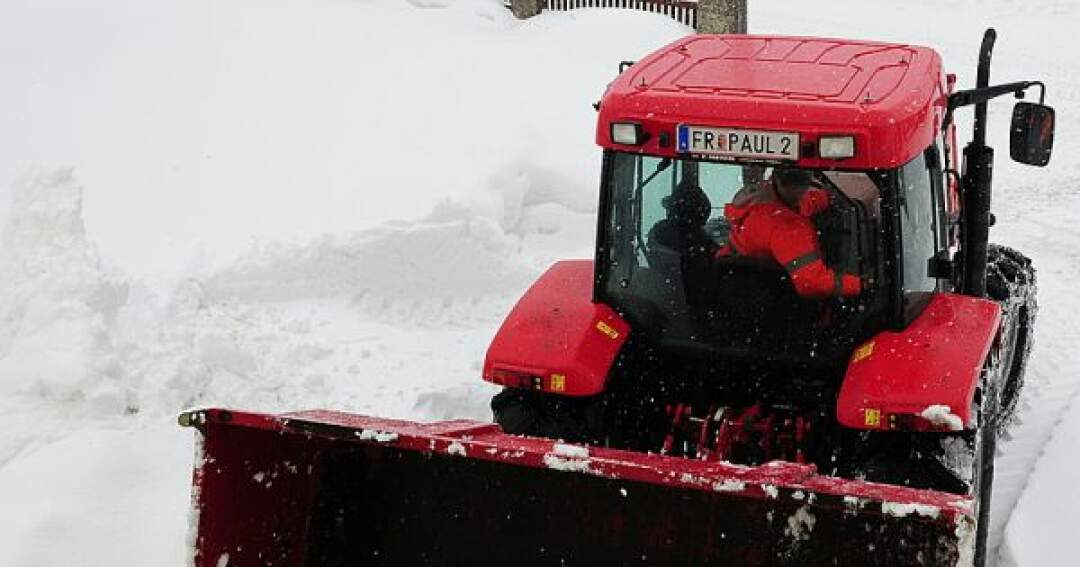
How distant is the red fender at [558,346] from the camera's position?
4.95 metres

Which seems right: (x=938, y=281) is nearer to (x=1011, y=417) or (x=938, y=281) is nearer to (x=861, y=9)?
(x=1011, y=417)

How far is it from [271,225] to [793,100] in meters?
4.84

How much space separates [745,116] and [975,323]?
1.14 meters

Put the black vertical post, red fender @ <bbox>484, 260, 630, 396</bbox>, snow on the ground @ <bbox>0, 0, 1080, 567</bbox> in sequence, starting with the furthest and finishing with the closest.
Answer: snow on the ground @ <bbox>0, 0, 1080, 567</bbox> < the black vertical post < red fender @ <bbox>484, 260, 630, 396</bbox>

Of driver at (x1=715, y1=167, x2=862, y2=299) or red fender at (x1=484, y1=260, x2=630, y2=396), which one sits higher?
driver at (x1=715, y1=167, x2=862, y2=299)

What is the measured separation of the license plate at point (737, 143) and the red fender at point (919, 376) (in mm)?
752

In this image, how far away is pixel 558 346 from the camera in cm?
503

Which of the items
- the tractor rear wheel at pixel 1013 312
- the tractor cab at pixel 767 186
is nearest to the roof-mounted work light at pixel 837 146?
the tractor cab at pixel 767 186

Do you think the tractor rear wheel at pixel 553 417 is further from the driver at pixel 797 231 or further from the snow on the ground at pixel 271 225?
the snow on the ground at pixel 271 225

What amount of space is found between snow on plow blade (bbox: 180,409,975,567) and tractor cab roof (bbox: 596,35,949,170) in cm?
114

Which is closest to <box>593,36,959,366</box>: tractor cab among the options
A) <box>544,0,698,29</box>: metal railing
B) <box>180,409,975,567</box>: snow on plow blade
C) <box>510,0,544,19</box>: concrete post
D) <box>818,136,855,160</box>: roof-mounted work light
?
<box>818,136,855,160</box>: roof-mounted work light

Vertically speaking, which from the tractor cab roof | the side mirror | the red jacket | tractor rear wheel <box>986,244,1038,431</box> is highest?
the tractor cab roof

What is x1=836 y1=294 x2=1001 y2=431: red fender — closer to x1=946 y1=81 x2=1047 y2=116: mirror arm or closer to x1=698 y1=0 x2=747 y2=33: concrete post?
x1=946 y1=81 x2=1047 y2=116: mirror arm

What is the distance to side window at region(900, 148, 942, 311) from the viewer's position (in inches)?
190
